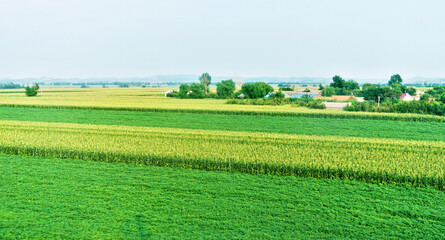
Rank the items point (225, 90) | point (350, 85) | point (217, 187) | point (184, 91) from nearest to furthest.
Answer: point (217, 187)
point (184, 91)
point (225, 90)
point (350, 85)

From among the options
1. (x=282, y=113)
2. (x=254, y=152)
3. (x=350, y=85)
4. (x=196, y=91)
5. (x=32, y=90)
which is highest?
(x=350, y=85)

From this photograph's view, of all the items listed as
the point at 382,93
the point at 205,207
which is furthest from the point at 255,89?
the point at 205,207

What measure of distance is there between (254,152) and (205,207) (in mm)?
6188

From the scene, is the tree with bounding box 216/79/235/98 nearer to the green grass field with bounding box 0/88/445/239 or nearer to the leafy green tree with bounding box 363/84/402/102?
the leafy green tree with bounding box 363/84/402/102

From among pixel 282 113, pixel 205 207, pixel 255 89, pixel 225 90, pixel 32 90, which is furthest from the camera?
pixel 225 90

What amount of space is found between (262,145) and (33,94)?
2536 inches

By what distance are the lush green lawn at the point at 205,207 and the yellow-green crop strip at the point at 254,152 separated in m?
0.69

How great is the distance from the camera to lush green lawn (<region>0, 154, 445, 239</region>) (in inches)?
319

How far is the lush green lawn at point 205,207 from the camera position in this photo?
8.09 metres

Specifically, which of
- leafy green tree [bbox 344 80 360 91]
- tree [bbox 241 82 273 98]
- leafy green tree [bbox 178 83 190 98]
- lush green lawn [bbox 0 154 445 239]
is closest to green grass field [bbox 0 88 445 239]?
lush green lawn [bbox 0 154 445 239]

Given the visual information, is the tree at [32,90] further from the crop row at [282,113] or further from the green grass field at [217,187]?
the green grass field at [217,187]

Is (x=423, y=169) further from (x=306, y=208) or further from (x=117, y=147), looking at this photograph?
(x=117, y=147)

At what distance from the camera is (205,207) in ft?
30.8

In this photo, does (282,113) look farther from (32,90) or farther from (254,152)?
(32,90)
